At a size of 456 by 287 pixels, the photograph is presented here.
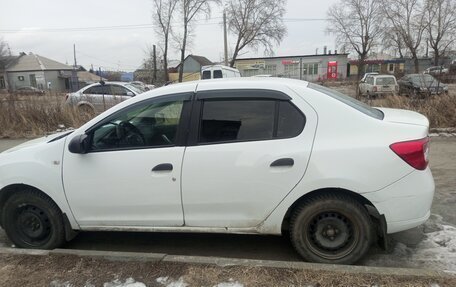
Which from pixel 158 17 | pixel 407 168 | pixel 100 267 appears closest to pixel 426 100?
pixel 407 168

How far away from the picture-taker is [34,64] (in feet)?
210

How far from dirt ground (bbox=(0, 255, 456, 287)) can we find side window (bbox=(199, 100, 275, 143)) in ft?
3.64

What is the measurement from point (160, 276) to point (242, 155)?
119 centimetres

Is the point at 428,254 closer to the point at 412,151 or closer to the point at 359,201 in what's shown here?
the point at 359,201

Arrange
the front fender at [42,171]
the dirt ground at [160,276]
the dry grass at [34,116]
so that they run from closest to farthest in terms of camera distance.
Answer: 1. the dirt ground at [160,276]
2. the front fender at [42,171]
3. the dry grass at [34,116]

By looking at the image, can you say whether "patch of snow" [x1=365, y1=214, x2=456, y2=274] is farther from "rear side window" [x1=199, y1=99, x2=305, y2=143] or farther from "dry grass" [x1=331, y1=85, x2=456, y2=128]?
"dry grass" [x1=331, y1=85, x2=456, y2=128]

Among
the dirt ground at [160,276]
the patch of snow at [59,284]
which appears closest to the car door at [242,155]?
the dirt ground at [160,276]

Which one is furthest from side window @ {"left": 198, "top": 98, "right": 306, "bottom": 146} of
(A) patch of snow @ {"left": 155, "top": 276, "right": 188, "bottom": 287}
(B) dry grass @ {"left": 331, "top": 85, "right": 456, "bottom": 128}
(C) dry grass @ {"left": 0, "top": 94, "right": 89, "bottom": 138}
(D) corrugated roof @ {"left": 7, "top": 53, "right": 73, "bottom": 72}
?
(D) corrugated roof @ {"left": 7, "top": 53, "right": 73, "bottom": 72}

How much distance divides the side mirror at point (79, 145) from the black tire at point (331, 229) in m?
2.00

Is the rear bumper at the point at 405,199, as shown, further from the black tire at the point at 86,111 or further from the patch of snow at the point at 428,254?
the black tire at the point at 86,111

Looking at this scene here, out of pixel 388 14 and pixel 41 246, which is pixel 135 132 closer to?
pixel 41 246

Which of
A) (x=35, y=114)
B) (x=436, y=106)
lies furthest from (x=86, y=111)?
(x=436, y=106)

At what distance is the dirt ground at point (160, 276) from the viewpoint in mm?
2961

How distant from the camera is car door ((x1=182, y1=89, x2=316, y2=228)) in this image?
3.36 metres
